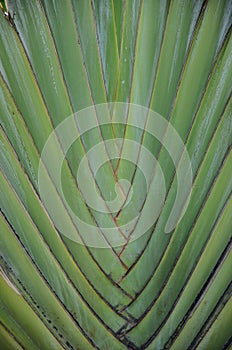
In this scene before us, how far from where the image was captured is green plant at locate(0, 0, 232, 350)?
0.87 meters

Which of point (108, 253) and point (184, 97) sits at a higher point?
point (184, 97)

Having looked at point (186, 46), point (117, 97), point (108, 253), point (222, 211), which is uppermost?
point (186, 46)

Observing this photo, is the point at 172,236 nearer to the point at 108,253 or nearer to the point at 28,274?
the point at 108,253

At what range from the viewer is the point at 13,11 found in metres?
0.89

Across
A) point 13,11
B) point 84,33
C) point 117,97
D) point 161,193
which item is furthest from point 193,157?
point 13,11

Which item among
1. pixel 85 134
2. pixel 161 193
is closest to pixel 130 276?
pixel 161 193

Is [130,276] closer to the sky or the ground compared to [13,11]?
closer to the ground

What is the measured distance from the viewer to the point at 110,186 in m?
0.94

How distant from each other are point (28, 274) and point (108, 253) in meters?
0.16

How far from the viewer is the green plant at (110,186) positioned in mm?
874

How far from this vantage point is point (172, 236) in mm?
895

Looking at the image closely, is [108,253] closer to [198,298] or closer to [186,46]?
[198,298]

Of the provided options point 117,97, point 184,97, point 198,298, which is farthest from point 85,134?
point 198,298

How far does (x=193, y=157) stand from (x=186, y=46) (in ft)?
0.70
